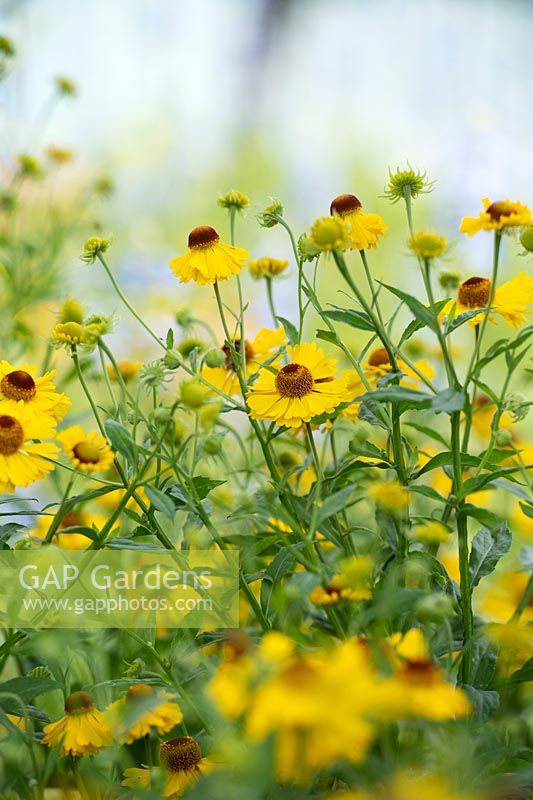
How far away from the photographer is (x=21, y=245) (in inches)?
53.0

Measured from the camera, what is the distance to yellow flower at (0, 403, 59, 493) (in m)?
0.60

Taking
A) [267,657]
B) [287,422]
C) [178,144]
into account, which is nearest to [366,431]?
[287,422]

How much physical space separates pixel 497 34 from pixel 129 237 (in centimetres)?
167

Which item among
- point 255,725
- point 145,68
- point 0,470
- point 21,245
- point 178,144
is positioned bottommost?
point 255,725

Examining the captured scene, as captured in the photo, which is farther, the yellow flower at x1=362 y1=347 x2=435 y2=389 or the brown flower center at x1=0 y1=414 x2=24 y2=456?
the yellow flower at x1=362 y1=347 x2=435 y2=389

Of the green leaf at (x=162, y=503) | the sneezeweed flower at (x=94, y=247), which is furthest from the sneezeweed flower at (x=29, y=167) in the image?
the green leaf at (x=162, y=503)

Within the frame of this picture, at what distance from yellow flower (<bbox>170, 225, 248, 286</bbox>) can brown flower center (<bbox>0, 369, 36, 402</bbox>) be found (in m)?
0.15

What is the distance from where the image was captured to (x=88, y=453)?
651 millimetres

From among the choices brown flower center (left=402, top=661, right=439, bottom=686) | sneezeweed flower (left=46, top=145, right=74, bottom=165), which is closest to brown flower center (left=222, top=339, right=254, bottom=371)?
brown flower center (left=402, top=661, right=439, bottom=686)

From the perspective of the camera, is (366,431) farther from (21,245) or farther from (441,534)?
(21,245)

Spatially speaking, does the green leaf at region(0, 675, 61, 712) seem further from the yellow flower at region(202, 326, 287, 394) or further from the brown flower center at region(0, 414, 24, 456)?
the yellow flower at region(202, 326, 287, 394)

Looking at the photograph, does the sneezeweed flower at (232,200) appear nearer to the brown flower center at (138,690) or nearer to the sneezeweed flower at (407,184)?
the sneezeweed flower at (407,184)

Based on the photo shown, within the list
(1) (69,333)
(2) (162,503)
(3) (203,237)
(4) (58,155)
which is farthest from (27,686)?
(4) (58,155)

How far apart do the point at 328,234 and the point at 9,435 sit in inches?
10.3
